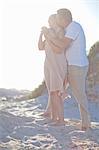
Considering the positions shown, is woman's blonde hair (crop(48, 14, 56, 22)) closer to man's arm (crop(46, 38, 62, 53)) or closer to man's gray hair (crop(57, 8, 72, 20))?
man's gray hair (crop(57, 8, 72, 20))

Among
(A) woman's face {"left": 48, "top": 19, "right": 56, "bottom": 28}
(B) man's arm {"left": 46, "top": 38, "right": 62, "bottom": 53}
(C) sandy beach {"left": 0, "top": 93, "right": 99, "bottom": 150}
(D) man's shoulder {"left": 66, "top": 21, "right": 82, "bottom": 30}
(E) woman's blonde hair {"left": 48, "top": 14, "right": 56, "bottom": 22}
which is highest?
(E) woman's blonde hair {"left": 48, "top": 14, "right": 56, "bottom": 22}

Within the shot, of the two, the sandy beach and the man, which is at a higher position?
the man

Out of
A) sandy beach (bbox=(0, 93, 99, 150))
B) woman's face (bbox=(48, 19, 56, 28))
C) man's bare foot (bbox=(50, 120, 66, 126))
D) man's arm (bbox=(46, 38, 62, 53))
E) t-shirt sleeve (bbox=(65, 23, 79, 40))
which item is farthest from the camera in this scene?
man's bare foot (bbox=(50, 120, 66, 126))

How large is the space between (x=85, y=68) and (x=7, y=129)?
4.89 ft

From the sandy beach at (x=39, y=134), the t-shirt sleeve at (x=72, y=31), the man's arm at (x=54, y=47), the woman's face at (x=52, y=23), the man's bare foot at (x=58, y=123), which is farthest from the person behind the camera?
the man's bare foot at (x=58, y=123)

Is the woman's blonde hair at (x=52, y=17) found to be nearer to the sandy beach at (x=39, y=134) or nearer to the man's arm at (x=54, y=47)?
the man's arm at (x=54, y=47)

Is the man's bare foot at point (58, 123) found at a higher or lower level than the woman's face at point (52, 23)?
lower

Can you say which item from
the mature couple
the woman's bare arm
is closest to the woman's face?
the mature couple

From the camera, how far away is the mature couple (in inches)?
311

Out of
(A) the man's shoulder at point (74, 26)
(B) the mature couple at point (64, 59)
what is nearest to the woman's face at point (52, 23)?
(B) the mature couple at point (64, 59)

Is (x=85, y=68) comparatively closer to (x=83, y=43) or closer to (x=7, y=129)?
(x=83, y=43)

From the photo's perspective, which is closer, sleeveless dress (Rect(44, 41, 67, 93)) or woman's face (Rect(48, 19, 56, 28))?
sleeveless dress (Rect(44, 41, 67, 93))

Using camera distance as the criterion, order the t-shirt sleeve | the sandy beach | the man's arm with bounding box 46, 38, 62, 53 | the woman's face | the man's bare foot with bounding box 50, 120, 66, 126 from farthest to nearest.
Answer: the man's bare foot with bounding box 50, 120, 66, 126
the woman's face
the man's arm with bounding box 46, 38, 62, 53
the t-shirt sleeve
the sandy beach

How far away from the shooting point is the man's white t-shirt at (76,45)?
7.85m
